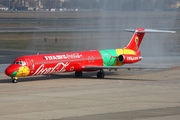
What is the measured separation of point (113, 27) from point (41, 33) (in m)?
18.7

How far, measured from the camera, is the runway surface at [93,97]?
1276 inches

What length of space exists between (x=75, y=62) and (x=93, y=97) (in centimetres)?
1283

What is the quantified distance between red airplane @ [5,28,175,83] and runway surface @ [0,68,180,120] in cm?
96

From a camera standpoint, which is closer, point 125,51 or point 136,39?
point 125,51

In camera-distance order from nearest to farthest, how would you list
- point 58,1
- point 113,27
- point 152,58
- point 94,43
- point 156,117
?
point 156,117 → point 152,58 → point 94,43 → point 113,27 → point 58,1

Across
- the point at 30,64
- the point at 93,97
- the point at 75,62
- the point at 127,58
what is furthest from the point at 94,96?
the point at 127,58

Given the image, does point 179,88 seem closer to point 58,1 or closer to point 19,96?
point 19,96

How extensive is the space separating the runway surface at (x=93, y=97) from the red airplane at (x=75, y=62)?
0.96 metres

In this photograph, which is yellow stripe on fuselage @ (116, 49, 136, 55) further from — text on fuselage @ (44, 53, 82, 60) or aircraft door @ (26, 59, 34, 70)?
aircraft door @ (26, 59, 34, 70)

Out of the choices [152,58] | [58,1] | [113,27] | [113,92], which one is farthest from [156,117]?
[58,1]

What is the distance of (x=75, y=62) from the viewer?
52.3 meters

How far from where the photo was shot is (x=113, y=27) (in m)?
101

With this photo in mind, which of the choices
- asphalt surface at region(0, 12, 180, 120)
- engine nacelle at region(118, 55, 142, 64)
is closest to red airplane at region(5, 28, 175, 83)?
engine nacelle at region(118, 55, 142, 64)

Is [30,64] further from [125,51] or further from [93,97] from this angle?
[125,51]
